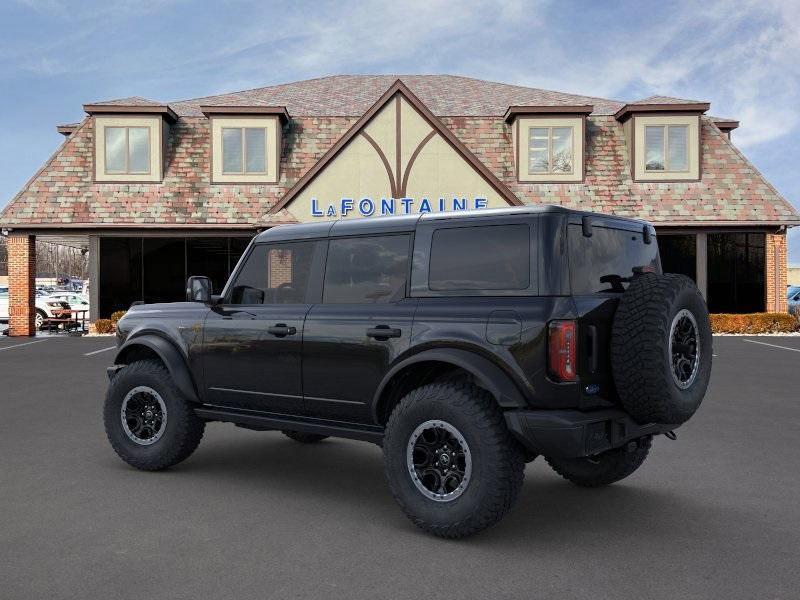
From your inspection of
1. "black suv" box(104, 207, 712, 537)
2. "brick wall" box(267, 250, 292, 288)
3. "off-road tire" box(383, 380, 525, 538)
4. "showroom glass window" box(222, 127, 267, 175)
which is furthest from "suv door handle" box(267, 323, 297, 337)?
"showroom glass window" box(222, 127, 267, 175)

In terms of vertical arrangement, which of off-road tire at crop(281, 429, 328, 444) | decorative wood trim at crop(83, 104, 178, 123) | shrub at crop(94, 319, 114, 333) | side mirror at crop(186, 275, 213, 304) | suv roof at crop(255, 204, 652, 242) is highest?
decorative wood trim at crop(83, 104, 178, 123)

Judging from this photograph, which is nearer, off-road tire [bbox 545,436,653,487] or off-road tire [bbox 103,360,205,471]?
off-road tire [bbox 545,436,653,487]

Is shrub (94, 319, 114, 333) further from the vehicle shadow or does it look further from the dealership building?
the vehicle shadow

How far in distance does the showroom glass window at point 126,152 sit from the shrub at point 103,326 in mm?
4632

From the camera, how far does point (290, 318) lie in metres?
5.73

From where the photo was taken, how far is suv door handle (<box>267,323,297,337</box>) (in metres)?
5.65

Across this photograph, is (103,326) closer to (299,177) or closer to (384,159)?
(299,177)

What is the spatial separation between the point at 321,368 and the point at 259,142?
19.9m

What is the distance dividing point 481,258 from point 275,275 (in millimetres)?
1967

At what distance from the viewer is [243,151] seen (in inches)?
949

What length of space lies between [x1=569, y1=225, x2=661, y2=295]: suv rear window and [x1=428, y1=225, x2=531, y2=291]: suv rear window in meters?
0.32

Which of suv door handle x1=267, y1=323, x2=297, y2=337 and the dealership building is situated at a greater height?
the dealership building

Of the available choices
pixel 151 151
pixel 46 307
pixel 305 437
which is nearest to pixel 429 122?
pixel 151 151

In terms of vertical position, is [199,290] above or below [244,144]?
below
